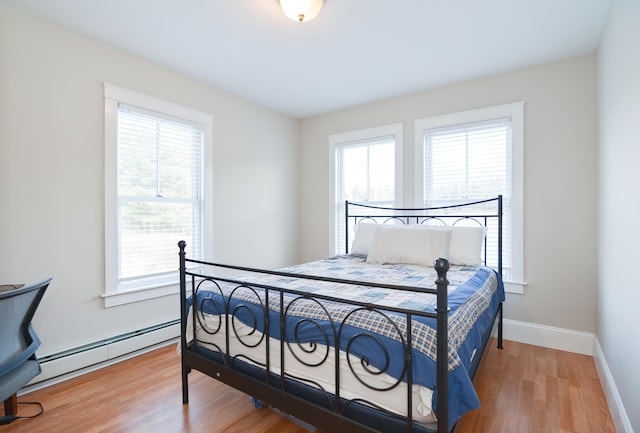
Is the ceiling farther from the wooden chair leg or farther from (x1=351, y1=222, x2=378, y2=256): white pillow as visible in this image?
the wooden chair leg

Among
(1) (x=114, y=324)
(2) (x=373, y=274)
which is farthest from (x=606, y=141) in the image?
(1) (x=114, y=324)

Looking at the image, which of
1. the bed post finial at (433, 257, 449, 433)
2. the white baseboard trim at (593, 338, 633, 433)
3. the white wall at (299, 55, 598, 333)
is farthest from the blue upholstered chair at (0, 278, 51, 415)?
the white wall at (299, 55, 598, 333)

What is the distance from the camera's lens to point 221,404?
6.61 ft

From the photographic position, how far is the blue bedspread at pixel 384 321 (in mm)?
1235

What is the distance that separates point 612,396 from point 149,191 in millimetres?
3608

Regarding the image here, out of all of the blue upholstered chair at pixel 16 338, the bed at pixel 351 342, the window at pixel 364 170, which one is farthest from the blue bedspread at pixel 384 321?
the window at pixel 364 170

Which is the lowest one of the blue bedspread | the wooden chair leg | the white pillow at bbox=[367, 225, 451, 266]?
the wooden chair leg

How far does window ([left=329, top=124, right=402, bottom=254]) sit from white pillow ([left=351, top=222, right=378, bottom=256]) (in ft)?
1.83

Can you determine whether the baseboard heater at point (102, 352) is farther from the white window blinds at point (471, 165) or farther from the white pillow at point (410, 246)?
the white window blinds at point (471, 165)

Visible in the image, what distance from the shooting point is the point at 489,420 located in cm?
186

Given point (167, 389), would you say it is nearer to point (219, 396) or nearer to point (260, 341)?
point (219, 396)

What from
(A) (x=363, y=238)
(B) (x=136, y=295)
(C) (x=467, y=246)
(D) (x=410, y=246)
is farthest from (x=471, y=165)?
(B) (x=136, y=295)

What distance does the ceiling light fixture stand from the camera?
6.52 feet

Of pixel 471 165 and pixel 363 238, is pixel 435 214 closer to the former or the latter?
pixel 471 165
